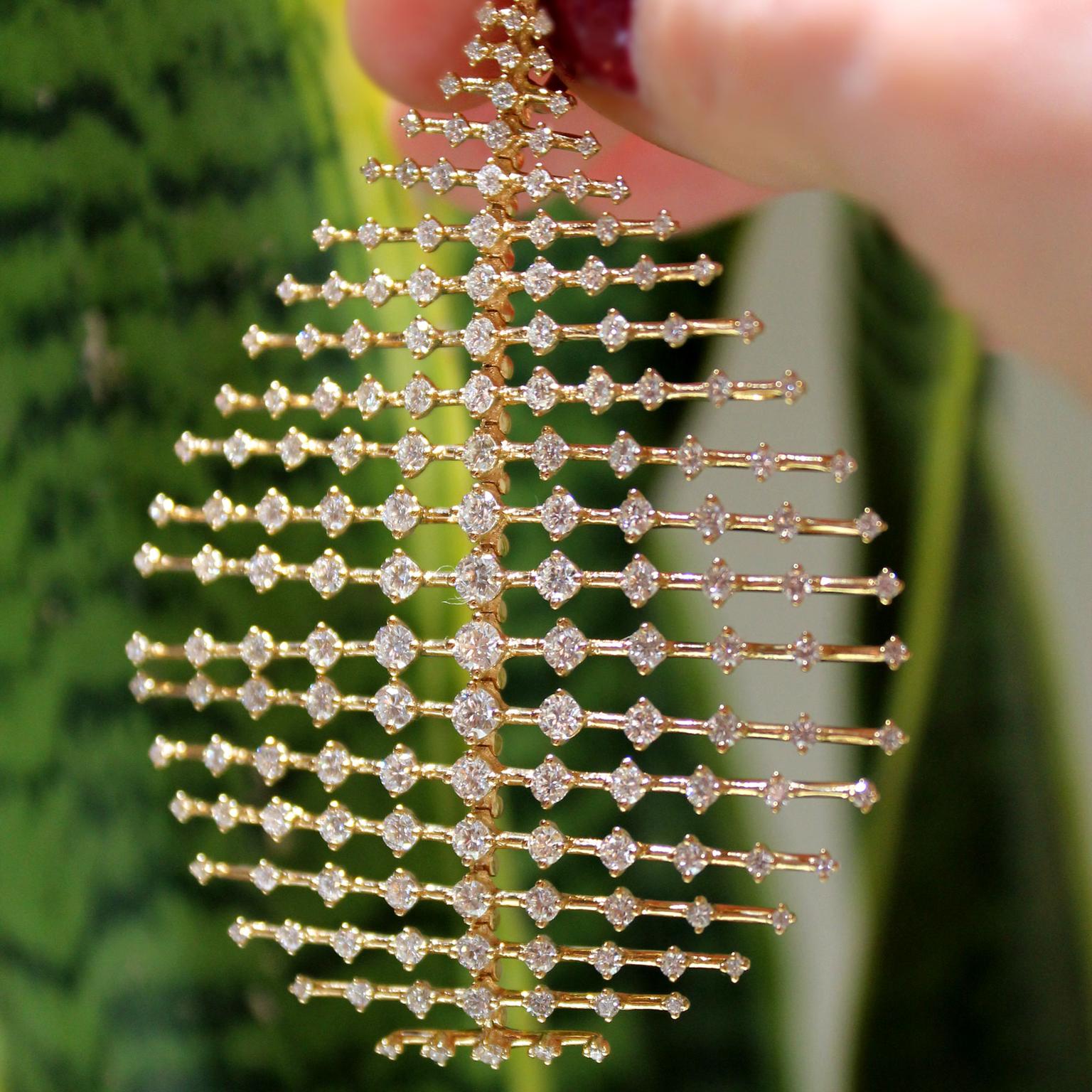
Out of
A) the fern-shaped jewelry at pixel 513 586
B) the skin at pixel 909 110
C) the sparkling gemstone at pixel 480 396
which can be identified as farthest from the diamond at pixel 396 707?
the skin at pixel 909 110

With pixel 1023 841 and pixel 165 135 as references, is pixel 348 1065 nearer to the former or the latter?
pixel 1023 841

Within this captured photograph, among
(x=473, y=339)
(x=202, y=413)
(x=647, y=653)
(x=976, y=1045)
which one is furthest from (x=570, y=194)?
(x=976, y=1045)

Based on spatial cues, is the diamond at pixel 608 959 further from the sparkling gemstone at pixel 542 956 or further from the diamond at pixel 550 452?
the diamond at pixel 550 452

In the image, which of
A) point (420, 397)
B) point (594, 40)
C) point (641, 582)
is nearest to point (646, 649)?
point (641, 582)

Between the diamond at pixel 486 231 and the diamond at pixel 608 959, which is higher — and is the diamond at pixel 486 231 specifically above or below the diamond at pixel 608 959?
above

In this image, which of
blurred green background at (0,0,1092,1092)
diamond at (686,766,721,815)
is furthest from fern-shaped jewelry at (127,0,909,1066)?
blurred green background at (0,0,1092,1092)

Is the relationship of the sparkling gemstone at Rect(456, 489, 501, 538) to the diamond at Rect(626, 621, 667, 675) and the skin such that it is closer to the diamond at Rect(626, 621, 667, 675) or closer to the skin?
the diamond at Rect(626, 621, 667, 675)
